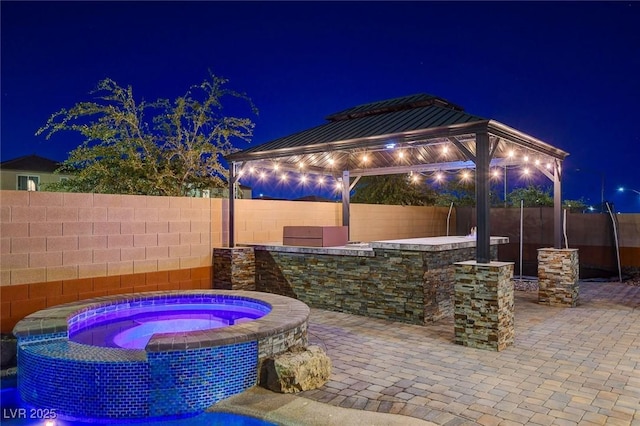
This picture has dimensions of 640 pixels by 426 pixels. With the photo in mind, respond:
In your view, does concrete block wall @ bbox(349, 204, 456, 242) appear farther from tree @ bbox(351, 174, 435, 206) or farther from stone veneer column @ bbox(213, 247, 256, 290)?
tree @ bbox(351, 174, 435, 206)

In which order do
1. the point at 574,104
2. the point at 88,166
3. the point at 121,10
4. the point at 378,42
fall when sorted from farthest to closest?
1. the point at 574,104
2. the point at 378,42
3. the point at 121,10
4. the point at 88,166

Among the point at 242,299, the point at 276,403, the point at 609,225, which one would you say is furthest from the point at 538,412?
the point at 609,225

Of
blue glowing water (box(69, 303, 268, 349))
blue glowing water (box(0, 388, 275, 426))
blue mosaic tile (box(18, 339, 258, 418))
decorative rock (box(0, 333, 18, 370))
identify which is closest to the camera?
blue glowing water (box(0, 388, 275, 426))

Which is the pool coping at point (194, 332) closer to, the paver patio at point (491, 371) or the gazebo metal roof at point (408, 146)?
the paver patio at point (491, 371)

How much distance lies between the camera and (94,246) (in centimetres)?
690

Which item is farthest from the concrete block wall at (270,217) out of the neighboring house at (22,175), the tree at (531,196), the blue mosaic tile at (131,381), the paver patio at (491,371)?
the tree at (531,196)

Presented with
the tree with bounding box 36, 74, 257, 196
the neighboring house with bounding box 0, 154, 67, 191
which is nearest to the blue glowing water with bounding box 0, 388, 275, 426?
the tree with bounding box 36, 74, 257, 196

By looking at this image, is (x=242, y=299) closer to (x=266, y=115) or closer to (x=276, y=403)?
(x=276, y=403)

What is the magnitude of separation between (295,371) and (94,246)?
4.40 m

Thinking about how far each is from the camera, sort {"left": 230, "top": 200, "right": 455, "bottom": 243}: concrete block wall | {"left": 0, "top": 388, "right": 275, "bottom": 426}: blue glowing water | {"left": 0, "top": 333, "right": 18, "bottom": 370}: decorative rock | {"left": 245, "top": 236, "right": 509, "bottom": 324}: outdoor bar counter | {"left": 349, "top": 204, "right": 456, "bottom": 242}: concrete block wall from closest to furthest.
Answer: {"left": 0, "top": 388, "right": 275, "bottom": 426}: blue glowing water → {"left": 0, "top": 333, "right": 18, "bottom": 370}: decorative rock → {"left": 245, "top": 236, "right": 509, "bottom": 324}: outdoor bar counter → {"left": 230, "top": 200, "right": 455, "bottom": 243}: concrete block wall → {"left": 349, "top": 204, "right": 456, "bottom": 242}: concrete block wall

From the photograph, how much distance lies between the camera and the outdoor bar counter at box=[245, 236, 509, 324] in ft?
22.5

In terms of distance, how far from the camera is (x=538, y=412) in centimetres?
363

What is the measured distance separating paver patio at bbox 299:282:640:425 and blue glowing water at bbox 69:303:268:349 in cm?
125

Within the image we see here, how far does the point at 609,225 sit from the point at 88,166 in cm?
1341
